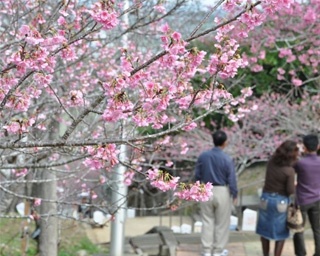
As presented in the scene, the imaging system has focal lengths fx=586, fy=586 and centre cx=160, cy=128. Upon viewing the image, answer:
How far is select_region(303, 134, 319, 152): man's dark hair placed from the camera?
18.9ft

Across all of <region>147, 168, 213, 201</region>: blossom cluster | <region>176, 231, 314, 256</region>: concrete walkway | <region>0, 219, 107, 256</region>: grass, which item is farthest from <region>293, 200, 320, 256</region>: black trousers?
<region>147, 168, 213, 201</region>: blossom cluster

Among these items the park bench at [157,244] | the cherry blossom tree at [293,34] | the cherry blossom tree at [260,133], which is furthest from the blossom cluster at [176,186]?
the cherry blossom tree at [260,133]

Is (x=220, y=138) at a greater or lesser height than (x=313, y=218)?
greater

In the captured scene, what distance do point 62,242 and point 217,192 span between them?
2.96 metres

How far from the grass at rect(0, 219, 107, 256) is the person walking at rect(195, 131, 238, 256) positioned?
168 cm

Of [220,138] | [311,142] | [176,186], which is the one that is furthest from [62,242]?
[176,186]

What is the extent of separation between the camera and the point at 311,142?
18.9ft

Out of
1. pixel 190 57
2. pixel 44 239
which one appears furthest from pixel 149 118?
pixel 44 239

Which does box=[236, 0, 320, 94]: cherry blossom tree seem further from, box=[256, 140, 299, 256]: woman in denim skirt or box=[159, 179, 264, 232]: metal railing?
box=[159, 179, 264, 232]: metal railing

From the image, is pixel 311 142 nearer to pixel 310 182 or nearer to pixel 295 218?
pixel 310 182

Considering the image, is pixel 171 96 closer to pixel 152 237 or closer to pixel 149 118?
pixel 149 118

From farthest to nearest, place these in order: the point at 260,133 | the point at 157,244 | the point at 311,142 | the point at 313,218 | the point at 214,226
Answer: the point at 260,133 < the point at 157,244 < the point at 214,226 < the point at 313,218 < the point at 311,142

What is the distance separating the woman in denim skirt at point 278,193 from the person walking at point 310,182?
0.09 m

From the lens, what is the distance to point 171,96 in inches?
102
